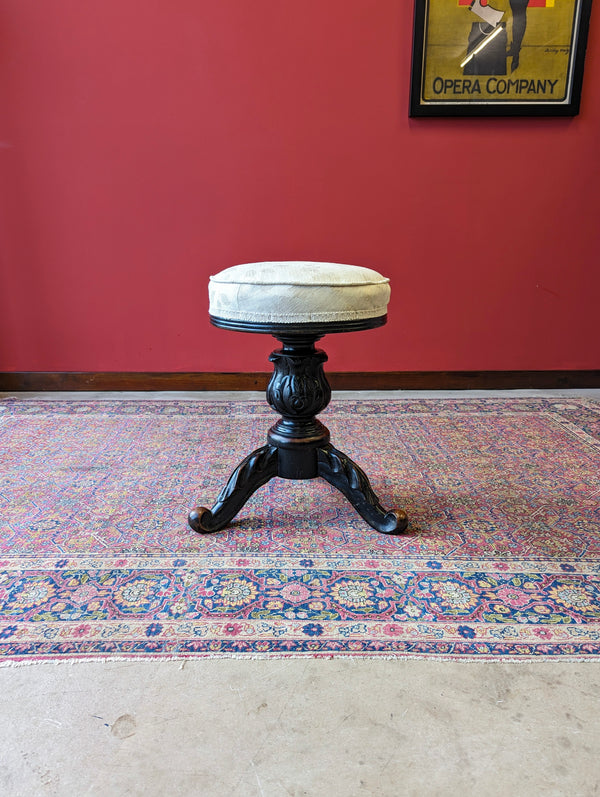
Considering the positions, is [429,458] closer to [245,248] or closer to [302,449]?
[302,449]

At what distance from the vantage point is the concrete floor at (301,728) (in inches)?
37.1

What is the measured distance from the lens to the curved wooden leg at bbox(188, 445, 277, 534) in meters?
1.71

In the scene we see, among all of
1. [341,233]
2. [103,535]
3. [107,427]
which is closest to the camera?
[103,535]

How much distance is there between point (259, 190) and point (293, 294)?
180 cm

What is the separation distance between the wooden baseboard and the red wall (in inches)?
2.2

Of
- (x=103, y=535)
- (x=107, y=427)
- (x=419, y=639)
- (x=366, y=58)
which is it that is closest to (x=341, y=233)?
(x=366, y=58)

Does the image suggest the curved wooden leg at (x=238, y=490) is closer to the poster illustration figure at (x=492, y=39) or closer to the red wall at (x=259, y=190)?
the red wall at (x=259, y=190)

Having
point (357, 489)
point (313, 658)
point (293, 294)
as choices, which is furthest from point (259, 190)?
point (313, 658)

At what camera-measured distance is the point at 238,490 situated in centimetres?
174

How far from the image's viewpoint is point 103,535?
5.61 feet

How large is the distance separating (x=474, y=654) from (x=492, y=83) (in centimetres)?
274

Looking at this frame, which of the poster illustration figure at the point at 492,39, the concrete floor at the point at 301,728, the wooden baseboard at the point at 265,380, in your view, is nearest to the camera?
the concrete floor at the point at 301,728

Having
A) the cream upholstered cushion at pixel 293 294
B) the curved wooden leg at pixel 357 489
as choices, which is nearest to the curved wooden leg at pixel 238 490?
the curved wooden leg at pixel 357 489

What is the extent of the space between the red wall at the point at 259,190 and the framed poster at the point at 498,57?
80 mm
